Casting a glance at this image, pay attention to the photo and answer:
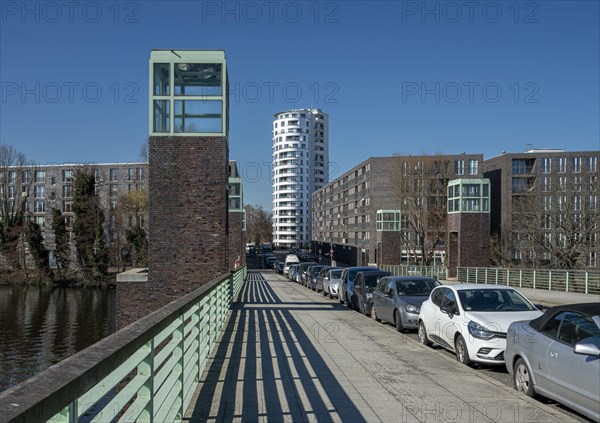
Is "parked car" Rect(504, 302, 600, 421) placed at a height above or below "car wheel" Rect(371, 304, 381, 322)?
above

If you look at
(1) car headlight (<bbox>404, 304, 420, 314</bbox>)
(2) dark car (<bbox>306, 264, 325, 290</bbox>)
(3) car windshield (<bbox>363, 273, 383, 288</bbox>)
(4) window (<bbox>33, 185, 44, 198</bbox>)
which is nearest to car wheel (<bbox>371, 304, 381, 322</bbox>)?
(3) car windshield (<bbox>363, 273, 383, 288</bbox>)

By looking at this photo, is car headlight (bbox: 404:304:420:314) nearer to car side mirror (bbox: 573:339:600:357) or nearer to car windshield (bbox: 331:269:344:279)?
car side mirror (bbox: 573:339:600:357)

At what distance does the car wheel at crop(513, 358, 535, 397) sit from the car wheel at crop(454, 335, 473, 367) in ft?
5.52

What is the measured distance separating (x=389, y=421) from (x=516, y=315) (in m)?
4.84

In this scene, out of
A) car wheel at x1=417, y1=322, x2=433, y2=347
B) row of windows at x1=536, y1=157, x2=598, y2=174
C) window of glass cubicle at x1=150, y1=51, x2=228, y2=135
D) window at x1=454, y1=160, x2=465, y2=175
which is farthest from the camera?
window at x1=454, y1=160, x2=465, y2=175

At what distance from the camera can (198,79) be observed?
19016 mm

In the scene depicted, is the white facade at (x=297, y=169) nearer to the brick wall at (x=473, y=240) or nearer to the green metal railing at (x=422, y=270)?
the green metal railing at (x=422, y=270)

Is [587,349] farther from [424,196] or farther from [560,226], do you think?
[424,196]

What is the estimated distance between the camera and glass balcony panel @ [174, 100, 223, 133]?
731 inches

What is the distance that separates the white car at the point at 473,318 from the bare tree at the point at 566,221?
3258 cm

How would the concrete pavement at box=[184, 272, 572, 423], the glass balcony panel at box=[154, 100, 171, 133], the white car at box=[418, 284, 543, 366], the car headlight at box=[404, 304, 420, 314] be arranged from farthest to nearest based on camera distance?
the glass balcony panel at box=[154, 100, 171, 133] < the car headlight at box=[404, 304, 420, 314] < the white car at box=[418, 284, 543, 366] < the concrete pavement at box=[184, 272, 572, 423]

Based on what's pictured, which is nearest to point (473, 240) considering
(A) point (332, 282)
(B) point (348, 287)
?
(A) point (332, 282)

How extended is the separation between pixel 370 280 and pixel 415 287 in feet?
14.1

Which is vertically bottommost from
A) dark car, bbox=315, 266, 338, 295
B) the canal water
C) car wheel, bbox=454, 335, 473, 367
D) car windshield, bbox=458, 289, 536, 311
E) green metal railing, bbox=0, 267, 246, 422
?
the canal water
